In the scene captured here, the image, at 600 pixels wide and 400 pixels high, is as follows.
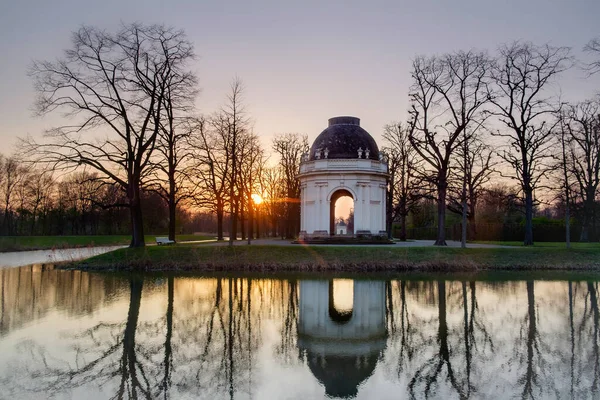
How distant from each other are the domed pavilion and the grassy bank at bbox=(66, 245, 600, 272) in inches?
364

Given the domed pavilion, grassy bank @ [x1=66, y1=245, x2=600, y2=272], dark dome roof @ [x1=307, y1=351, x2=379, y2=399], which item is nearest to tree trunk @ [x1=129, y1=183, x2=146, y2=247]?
grassy bank @ [x1=66, y1=245, x2=600, y2=272]

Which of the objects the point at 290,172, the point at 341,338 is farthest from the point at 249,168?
the point at 341,338

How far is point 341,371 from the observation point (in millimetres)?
8211

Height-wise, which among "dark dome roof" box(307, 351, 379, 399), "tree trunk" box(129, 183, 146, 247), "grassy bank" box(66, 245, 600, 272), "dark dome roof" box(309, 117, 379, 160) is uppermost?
"dark dome roof" box(309, 117, 379, 160)

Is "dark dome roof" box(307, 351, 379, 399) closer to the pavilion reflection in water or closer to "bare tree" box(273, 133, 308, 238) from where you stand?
the pavilion reflection in water

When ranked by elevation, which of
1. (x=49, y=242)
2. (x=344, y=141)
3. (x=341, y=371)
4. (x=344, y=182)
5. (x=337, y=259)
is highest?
(x=344, y=141)

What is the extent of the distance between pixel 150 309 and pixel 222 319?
8.03 ft

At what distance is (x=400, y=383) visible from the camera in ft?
25.1

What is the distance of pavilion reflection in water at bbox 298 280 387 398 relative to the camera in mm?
7938

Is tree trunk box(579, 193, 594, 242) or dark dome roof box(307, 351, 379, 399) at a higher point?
tree trunk box(579, 193, 594, 242)

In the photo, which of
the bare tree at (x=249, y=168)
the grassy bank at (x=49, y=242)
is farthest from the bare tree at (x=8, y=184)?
the bare tree at (x=249, y=168)

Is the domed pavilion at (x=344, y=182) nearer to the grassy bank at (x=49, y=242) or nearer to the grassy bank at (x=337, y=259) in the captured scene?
the grassy bank at (x=337, y=259)

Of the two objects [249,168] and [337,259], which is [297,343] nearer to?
[337,259]

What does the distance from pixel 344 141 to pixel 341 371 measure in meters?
30.8
